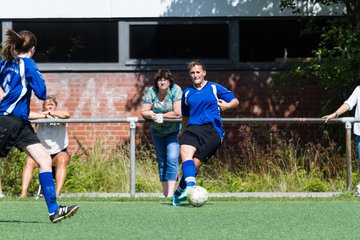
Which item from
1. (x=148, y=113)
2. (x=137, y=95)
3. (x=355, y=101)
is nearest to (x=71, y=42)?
(x=137, y=95)

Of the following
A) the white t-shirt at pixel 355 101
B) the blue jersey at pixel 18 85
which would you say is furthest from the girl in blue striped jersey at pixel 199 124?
the blue jersey at pixel 18 85

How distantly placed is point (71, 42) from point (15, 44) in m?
8.82

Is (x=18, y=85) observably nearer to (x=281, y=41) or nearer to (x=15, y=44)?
(x=15, y=44)

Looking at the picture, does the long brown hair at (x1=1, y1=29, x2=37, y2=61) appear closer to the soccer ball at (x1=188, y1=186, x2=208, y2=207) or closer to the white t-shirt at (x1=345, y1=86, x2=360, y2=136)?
the soccer ball at (x1=188, y1=186, x2=208, y2=207)

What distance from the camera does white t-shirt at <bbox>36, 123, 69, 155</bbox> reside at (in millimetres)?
13758

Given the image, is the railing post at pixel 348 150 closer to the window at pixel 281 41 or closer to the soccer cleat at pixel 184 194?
the soccer cleat at pixel 184 194

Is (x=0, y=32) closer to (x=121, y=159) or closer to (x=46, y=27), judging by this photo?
(x=46, y=27)

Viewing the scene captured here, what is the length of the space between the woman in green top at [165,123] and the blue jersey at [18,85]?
4.26m

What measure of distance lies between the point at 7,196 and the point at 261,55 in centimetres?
623

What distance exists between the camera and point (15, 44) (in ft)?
31.2

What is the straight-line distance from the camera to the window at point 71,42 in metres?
18.2

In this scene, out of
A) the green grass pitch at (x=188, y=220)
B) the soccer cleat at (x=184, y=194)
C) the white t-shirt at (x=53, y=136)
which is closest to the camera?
the green grass pitch at (x=188, y=220)

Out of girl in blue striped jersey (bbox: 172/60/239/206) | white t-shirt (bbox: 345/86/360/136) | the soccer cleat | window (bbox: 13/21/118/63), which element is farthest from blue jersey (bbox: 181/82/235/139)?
window (bbox: 13/21/118/63)

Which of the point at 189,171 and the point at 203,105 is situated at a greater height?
the point at 203,105
